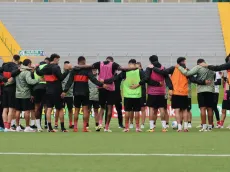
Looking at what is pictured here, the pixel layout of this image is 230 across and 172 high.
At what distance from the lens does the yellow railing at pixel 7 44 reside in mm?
47856

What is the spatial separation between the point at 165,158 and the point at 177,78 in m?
8.42

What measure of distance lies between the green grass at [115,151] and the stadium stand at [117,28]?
100 feet

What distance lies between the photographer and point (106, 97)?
68.3 ft

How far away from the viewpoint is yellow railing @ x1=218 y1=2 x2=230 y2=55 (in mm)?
50250

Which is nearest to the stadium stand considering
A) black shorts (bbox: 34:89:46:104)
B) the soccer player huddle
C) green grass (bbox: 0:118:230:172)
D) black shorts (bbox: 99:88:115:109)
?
black shorts (bbox: 34:89:46:104)

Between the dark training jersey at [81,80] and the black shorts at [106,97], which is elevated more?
the dark training jersey at [81,80]

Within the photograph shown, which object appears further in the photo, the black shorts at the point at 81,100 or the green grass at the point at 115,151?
the black shorts at the point at 81,100

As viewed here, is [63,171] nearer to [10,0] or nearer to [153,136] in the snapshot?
[153,136]

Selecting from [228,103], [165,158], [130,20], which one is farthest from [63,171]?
[130,20]

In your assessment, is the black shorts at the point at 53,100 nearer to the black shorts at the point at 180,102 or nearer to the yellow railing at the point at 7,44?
the black shorts at the point at 180,102

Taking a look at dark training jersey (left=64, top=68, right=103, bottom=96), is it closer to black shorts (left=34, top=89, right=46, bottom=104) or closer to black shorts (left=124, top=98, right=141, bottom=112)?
black shorts (left=124, top=98, right=141, bottom=112)

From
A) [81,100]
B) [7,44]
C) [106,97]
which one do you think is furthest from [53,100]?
[7,44]

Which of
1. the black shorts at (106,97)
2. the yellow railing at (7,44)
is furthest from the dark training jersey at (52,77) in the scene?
the yellow railing at (7,44)

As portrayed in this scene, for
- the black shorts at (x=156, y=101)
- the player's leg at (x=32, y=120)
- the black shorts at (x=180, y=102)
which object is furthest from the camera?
the player's leg at (x=32, y=120)
